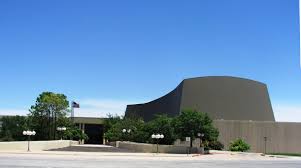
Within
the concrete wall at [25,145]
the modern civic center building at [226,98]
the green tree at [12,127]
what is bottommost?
the concrete wall at [25,145]

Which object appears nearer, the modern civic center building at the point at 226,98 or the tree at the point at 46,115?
the tree at the point at 46,115

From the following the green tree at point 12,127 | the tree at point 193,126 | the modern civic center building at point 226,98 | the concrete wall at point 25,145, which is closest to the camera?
the concrete wall at point 25,145

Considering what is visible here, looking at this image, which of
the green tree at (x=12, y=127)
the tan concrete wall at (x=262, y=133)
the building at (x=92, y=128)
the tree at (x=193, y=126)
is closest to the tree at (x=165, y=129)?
the tree at (x=193, y=126)

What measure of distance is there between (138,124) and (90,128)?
183 feet

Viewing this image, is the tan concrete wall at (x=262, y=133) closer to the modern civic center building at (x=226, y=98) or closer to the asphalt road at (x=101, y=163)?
the modern civic center building at (x=226, y=98)

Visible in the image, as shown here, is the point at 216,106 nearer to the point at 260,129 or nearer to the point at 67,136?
the point at 260,129

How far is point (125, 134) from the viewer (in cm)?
10356

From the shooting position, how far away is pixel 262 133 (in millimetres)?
103375

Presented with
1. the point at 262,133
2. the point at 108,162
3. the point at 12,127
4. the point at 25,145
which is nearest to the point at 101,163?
the point at 108,162

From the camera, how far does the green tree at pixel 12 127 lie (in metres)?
96.0

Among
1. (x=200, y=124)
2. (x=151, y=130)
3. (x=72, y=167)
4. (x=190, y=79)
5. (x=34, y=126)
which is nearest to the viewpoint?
(x=72, y=167)

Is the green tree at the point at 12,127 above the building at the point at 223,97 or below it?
below

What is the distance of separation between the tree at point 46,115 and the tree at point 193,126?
3576cm

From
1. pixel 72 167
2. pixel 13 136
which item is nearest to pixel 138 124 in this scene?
pixel 13 136
